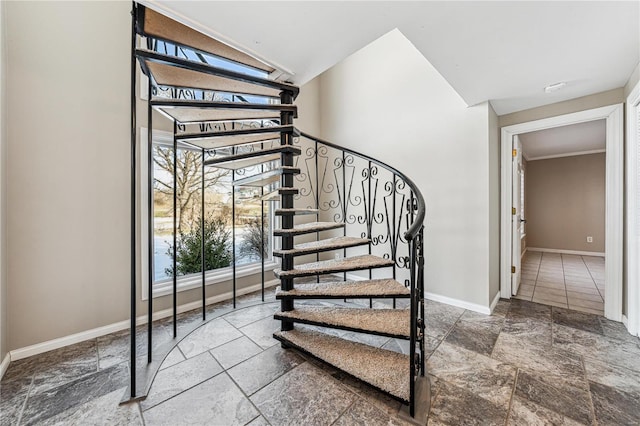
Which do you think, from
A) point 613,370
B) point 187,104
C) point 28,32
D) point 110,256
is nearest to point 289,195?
point 187,104

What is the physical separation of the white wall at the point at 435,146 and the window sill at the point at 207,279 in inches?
87.7

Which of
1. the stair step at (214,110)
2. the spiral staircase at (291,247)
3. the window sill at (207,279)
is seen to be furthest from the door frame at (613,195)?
the window sill at (207,279)

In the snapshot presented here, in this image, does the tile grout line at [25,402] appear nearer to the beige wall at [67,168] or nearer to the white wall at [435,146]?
the beige wall at [67,168]

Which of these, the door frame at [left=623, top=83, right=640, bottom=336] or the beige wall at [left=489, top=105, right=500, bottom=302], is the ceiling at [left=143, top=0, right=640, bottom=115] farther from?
the beige wall at [left=489, top=105, right=500, bottom=302]

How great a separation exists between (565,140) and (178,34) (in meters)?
6.25

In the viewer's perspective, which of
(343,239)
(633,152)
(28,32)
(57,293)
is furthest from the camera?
(343,239)

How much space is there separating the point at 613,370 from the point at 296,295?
87.9 inches

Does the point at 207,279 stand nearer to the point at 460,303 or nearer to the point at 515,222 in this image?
the point at 460,303

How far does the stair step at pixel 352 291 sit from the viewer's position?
1.73 m

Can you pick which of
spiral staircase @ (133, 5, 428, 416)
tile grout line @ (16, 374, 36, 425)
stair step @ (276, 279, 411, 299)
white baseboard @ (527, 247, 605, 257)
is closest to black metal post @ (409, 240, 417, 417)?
spiral staircase @ (133, 5, 428, 416)

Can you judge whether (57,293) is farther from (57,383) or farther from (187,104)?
(187,104)

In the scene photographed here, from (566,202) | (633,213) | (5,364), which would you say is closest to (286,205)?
(5,364)

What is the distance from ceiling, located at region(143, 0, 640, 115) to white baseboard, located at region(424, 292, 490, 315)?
2.22 meters

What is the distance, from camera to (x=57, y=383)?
5.22ft
